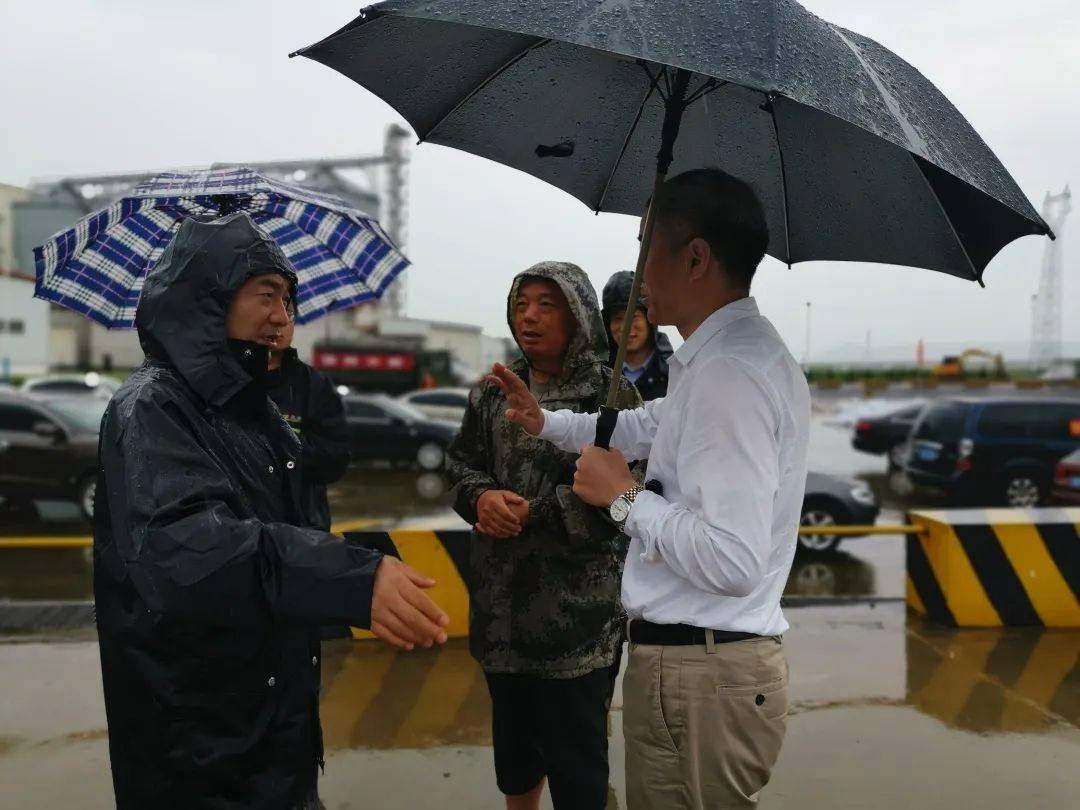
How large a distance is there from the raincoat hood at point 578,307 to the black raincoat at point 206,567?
3.58 feet

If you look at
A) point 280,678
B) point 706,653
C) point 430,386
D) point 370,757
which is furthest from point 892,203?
point 430,386

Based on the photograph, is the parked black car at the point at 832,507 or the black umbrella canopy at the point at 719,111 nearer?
the black umbrella canopy at the point at 719,111

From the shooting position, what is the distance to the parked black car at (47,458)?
10.6 m

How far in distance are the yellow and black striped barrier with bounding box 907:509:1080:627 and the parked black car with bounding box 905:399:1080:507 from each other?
694 centimetres

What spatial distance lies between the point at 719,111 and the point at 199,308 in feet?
4.81

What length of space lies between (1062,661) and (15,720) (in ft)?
17.8

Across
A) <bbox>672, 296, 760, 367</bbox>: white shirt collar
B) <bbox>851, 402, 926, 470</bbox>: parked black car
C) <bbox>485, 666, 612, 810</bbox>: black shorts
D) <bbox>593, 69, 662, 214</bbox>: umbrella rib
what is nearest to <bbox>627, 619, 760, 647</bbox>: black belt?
<bbox>672, 296, 760, 367</bbox>: white shirt collar

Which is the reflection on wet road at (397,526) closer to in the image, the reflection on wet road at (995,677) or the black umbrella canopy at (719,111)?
the reflection on wet road at (995,677)

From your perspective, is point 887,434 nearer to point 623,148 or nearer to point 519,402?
point 623,148

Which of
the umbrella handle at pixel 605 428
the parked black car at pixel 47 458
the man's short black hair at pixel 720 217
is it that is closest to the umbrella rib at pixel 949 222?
the man's short black hair at pixel 720 217

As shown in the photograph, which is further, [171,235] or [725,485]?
[171,235]

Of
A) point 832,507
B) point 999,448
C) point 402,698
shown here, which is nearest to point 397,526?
point 832,507

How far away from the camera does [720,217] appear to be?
1.92 metres

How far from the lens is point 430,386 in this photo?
111ft
